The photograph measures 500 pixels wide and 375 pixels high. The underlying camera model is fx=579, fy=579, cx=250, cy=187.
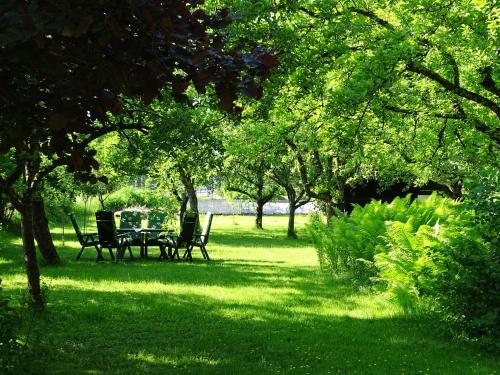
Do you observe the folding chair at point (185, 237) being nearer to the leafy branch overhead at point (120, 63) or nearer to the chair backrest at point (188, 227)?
the chair backrest at point (188, 227)

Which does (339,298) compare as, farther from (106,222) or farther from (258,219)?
(258,219)

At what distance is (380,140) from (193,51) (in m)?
11.1

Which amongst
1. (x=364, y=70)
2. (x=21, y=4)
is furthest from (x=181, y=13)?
(x=364, y=70)

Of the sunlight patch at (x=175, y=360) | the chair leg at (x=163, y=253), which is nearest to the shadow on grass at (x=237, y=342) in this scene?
the sunlight patch at (x=175, y=360)

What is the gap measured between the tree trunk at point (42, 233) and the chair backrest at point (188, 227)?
3335 millimetres

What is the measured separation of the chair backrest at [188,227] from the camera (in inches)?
610

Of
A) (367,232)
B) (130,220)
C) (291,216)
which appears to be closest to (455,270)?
(367,232)

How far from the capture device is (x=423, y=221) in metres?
11.0

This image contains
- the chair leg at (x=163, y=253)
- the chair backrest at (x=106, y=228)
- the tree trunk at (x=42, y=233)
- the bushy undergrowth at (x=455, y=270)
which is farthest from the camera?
the chair leg at (x=163, y=253)

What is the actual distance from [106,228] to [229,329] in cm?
847

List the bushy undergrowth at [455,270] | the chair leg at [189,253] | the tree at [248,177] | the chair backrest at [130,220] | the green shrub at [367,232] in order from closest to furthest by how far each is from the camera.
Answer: the bushy undergrowth at [455,270], the green shrub at [367,232], the chair leg at [189,253], the chair backrest at [130,220], the tree at [248,177]

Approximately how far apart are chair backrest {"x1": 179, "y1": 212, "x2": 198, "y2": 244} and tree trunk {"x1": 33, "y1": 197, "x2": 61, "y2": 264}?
10.9 ft

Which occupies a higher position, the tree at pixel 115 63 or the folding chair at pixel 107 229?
the tree at pixel 115 63

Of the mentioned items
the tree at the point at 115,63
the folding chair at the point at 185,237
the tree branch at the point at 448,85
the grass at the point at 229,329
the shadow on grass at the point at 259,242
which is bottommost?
the shadow on grass at the point at 259,242
